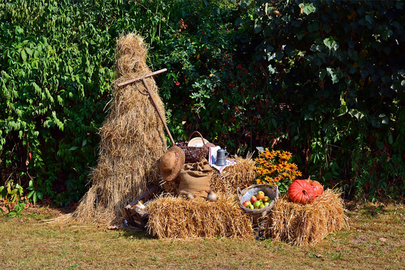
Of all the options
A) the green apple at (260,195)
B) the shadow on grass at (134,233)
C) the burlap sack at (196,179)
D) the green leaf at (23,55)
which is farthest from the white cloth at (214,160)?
the green leaf at (23,55)

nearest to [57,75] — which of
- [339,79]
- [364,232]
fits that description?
[339,79]

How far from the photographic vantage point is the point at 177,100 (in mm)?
6664

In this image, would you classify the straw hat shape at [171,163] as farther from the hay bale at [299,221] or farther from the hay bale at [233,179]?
the hay bale at [299,221]

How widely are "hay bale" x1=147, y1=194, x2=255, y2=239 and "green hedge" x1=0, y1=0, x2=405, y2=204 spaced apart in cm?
158

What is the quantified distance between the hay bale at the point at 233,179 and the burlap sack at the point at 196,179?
0.21m

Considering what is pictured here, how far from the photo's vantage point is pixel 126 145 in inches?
230

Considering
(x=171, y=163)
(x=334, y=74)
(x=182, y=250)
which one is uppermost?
(x=334, y=74)

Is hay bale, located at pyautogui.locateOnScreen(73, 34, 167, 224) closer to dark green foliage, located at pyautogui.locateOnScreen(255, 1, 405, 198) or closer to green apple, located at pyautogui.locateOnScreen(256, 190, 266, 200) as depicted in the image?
green apple, located at pyautogui.locateOnScreen(256, 190, 266, 200)

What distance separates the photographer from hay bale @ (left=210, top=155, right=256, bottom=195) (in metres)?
5.74

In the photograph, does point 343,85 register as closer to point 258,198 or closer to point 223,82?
point 223,82

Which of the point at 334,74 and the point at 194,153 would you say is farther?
the point at 334,74

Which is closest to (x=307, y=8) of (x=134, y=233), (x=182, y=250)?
(x=182, y=250)

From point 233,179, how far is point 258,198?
1.60 ft

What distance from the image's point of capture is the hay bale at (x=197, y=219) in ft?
16.8
